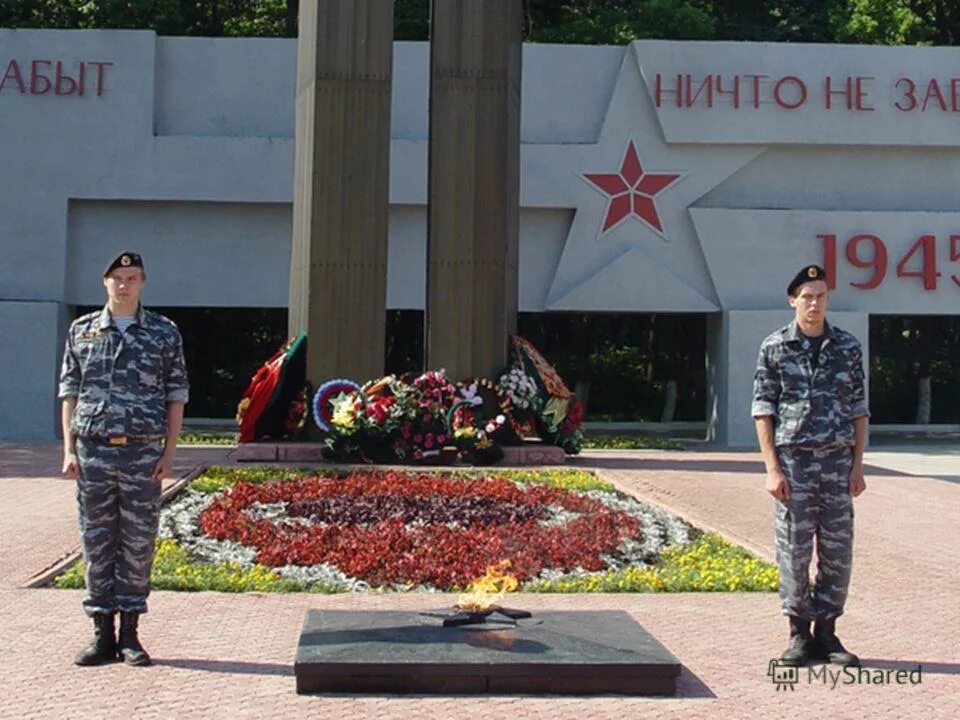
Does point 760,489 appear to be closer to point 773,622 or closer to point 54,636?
point 773,622

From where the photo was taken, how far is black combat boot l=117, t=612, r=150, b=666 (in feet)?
19.5

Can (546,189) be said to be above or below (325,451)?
above

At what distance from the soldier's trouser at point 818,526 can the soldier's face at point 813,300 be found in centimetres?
62

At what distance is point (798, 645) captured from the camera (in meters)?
6.08

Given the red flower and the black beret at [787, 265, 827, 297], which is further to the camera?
the red flower

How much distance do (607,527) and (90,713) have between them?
5.95m

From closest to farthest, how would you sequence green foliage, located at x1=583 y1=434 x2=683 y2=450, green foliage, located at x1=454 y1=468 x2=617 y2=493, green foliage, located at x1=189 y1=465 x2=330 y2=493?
green foliage, located at x1=189 y1=465 x2=330 y2=493, green foliage, located at x1=454 y1=468 x2=617 y2=493, green foliage, located at x1=583 y1=434 x2=683 y2=450

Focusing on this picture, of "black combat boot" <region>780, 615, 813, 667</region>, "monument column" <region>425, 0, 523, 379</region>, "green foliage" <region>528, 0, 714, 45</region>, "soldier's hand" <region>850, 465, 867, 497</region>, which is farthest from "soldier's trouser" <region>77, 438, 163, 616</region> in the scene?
"green foliage" <region>528, 0, 714, 45</region>

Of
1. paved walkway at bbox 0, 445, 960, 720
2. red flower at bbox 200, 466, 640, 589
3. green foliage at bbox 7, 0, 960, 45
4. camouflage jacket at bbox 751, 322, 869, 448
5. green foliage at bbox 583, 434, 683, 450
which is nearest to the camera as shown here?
paved walkway at bbox 0, 445, 960, 720

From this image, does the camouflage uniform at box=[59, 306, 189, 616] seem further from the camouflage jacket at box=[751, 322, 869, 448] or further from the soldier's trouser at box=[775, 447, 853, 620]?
the soldier's trouser at box=[775, 447, 853, 620]

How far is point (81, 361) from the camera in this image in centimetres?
612

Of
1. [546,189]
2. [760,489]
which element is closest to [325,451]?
[760,489]

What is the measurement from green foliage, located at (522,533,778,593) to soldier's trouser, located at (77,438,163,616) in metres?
2.96
